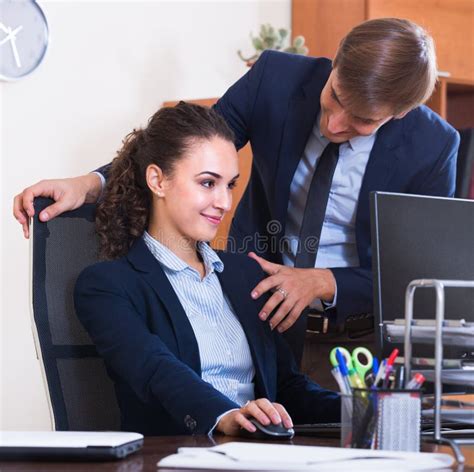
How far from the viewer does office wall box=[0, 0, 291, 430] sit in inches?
135

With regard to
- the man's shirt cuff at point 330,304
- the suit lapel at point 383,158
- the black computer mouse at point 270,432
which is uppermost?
the suit lapel at point 383,158

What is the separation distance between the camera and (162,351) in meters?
1.39

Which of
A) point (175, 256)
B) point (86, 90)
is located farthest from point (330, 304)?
point (86, 90)

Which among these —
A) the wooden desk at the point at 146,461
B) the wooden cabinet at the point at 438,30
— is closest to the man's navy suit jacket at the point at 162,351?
the wooden desk at the point at 146,461

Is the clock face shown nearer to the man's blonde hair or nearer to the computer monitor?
the man's blonde hair

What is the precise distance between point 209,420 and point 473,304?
473 mm

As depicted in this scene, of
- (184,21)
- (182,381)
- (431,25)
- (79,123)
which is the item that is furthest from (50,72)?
(182,381)

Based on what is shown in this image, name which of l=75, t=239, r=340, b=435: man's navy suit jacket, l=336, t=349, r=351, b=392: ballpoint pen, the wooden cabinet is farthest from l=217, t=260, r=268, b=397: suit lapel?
the wooden cabinet

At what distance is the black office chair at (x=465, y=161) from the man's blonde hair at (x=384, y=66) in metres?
1.08

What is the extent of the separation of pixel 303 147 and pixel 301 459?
1266 mm

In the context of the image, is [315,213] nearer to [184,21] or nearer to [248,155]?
[248,155]

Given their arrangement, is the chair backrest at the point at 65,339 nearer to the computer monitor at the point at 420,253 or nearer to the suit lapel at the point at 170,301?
the suit lapel at the point at 170,301

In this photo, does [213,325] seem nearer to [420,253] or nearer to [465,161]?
[420,253]

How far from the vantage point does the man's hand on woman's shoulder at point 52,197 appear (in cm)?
158
